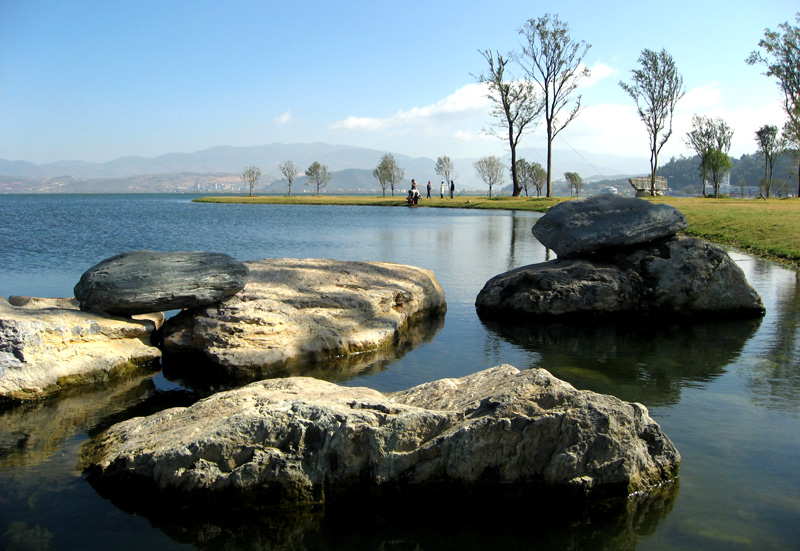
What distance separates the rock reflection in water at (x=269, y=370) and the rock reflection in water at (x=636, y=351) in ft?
7.90

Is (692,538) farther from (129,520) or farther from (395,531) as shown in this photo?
(129,520)

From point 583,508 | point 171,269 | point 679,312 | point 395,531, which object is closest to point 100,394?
point 171,269

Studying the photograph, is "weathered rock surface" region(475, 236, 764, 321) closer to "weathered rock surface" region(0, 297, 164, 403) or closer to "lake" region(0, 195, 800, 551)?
"lake" region(0, 195, 800, 551)

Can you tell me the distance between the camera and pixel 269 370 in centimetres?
869

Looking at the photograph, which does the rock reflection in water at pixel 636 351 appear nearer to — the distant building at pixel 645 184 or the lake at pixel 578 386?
the lake at pixel 578 386

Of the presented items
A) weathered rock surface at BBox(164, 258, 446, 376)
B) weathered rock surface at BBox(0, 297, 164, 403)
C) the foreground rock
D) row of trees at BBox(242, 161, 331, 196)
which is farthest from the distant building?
row of trees at BBox(242, 161, 331, 196)

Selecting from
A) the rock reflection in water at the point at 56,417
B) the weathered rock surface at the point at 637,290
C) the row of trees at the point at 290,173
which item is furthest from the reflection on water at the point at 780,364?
the row of trees at the point at 290,173

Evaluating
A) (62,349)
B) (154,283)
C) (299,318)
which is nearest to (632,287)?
(299,318)

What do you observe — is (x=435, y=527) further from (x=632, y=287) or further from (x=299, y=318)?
(x=632, y=287)

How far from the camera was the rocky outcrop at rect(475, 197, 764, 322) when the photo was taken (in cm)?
1198

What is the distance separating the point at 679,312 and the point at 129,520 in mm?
10828

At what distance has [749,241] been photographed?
72.8ft

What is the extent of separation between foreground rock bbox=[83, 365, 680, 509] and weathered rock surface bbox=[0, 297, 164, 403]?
119 inches

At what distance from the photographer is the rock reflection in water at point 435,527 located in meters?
4.52
